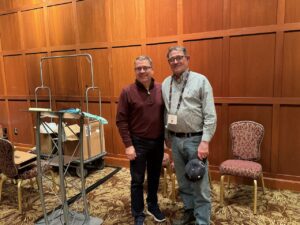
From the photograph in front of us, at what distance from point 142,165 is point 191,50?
171cm

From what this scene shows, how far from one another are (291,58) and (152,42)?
1699 millimetres

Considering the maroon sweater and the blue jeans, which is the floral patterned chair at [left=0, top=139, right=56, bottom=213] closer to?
the maroon sweater

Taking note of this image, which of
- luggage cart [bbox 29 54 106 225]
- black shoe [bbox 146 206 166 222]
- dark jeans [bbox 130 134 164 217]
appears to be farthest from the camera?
black shoe [bbox 146 206 166 222]

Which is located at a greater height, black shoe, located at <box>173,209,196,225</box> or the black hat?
the black hat

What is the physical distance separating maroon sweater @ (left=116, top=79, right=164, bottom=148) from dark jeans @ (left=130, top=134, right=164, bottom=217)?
0.08m

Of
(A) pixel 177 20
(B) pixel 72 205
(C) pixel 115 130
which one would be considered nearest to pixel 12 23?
(C) pixel 115 130

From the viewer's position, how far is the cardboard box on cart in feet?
11.7

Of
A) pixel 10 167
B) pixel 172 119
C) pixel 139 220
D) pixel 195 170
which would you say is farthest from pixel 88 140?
pixel 195 170

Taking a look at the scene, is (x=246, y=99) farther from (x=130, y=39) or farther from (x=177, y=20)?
(x=130, y=39)

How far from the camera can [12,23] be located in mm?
4582

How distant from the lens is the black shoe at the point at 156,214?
254 centimetres

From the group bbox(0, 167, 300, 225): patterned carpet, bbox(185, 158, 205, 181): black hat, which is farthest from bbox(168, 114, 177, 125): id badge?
bbox(0, 167, 300, 225): patterned carpet

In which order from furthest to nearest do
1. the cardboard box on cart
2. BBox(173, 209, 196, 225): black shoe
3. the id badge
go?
the cardboard box on cart
BBox(173, 209, 196, 225): black shoe
the id badge

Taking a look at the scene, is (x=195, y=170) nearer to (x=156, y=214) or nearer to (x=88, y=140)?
(x=156, y=214)
